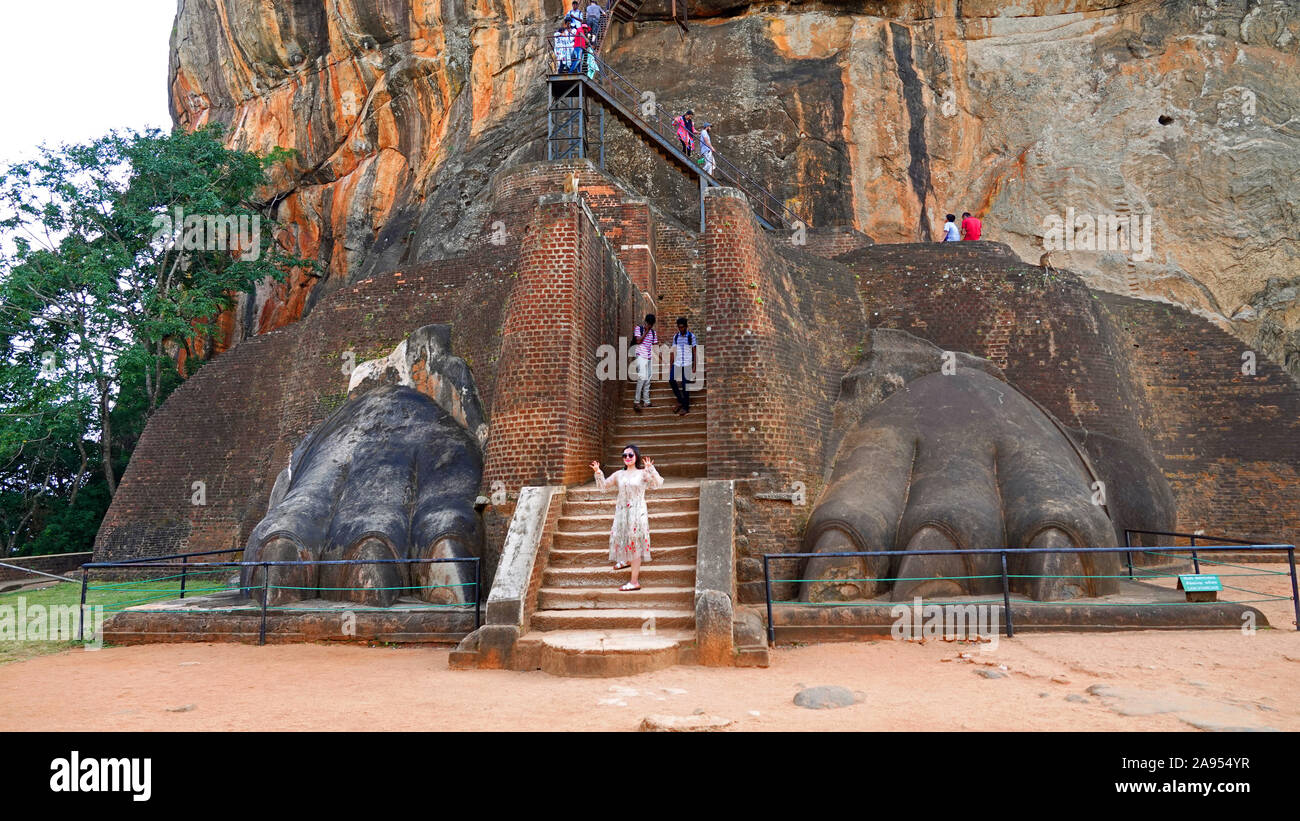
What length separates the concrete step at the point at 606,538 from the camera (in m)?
9.18

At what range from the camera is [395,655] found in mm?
8727

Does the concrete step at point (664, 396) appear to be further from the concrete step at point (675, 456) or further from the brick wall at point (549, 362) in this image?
the brick wall at point (549, 362)

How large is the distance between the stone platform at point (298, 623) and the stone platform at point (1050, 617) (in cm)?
328

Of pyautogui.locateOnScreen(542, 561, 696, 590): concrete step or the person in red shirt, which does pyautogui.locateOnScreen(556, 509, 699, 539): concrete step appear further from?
the person in red shirt

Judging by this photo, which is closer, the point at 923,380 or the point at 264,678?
the point at 264,678

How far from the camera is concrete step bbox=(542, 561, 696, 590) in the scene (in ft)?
28.6

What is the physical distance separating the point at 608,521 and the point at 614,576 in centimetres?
81

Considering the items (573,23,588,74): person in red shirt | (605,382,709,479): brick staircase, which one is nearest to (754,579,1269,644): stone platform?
(605,382,709,479): brick staircase

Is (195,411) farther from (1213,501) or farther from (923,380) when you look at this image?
(1213,501)

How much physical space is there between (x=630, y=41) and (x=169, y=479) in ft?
54.4

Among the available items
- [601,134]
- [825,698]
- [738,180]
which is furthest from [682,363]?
[738,180]

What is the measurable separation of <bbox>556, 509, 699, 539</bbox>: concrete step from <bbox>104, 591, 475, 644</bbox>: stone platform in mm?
1316

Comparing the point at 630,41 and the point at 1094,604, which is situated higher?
the point at 630,41

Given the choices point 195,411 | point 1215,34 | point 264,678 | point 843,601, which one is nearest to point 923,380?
point 843,601
